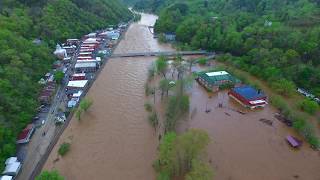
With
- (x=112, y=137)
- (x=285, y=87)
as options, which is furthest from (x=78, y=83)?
(x=285, y=87)

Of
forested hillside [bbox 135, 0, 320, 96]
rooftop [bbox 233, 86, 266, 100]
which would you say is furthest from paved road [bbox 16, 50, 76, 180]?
forested hillside [bbox 135, 0, 320, 96]

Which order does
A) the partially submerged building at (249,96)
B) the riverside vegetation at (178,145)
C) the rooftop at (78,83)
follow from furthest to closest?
1. the rooftop at (78,83)
2. the partially submerged building at (249,96)
3. the riverside vegetation at (178,145)

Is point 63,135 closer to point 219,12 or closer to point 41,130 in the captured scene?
point 41,130

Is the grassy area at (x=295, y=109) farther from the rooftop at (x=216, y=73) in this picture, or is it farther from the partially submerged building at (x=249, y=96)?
the rooftop at (x=216, y=73)

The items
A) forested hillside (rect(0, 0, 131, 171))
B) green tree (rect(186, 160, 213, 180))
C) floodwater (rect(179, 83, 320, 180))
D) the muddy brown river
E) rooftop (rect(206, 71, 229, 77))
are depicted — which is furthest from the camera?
rooftop (rect(206, 71, 229, 77))

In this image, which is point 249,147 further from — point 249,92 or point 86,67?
point 86,67

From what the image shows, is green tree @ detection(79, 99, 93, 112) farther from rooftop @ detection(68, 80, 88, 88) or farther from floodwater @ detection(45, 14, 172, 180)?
rooftop @ detection(68, 80, 88, 88)

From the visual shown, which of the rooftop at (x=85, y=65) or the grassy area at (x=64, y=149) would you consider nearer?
the grassy area at (x=64, y=149)

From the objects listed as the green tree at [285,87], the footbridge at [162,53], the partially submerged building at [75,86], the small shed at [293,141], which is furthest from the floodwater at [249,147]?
the footbridge at [162,53]
